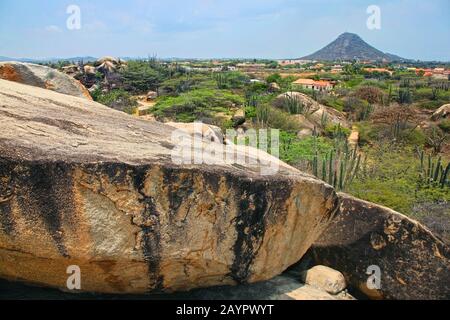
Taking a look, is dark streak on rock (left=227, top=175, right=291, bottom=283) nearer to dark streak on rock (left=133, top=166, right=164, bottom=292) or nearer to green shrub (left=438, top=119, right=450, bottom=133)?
dark streak on rock (left=133, top=166, right=164, bottom=292)

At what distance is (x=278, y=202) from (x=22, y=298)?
7.94ft

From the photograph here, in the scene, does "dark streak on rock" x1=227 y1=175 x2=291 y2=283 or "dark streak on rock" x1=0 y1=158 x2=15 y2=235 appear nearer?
"dark streak on rock" x1=0 y1=158 x2=15 y2=235

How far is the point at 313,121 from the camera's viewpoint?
17406 millimetres

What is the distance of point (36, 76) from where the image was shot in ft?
20.6

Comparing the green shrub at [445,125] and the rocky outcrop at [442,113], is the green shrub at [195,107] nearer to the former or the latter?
the green shrub at [445,125]

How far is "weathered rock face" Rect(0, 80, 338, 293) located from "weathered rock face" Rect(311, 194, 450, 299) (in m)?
0.74

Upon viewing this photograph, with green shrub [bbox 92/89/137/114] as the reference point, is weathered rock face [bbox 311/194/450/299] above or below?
below

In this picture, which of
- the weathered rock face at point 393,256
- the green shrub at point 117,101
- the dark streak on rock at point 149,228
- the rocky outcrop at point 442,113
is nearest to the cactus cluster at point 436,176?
the weathered rock face at point 393,256

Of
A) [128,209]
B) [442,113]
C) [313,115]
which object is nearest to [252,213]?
[128,209]

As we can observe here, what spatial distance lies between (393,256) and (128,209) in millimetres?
2836

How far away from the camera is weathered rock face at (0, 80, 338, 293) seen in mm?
2822

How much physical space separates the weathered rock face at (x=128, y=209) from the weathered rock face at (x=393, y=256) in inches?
29.0

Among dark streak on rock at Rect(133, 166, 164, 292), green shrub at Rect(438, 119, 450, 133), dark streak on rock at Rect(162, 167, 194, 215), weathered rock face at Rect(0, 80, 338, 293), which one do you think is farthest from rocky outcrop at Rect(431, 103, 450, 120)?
dark streak on rock at Rect(133, 166, 164, 292)

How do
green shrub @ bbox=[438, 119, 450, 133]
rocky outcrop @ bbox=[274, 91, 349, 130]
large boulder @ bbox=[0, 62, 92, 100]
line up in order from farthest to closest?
green shrub @ bbox=[438, 119, 450, 133] → rocky outcrop @ bbox=[274, 91, 349, 130] → large boulder @ bbox=[0, 62, 92, 100]
